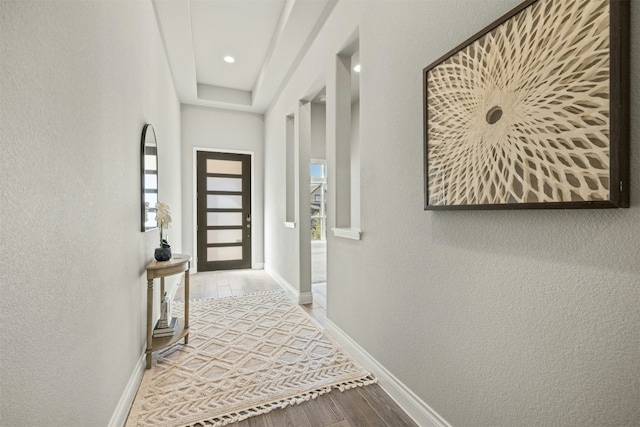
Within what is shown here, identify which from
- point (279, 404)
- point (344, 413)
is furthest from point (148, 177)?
point (344, 413)

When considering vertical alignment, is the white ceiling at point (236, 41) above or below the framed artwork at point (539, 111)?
above

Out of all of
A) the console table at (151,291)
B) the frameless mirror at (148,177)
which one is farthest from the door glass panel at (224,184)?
the console table at (151,291)

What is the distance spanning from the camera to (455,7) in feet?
4.19

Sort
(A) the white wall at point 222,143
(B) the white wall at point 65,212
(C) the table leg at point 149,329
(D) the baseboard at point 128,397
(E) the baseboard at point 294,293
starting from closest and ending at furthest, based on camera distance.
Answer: (B) the white wall at point 65,212 → (D) the baseboard at point 128,397 → (C) the table leg at point 149,329 → (E) the baseboard at point 294,293 → (A) the white wall at point 222,143

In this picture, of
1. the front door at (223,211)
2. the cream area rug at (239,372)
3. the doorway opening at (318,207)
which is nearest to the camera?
the cream area rug at (239,372)

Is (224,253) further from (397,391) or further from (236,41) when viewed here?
(397,391)

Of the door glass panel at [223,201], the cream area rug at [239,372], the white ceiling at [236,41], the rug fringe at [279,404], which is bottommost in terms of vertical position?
the rug fringe at [279,404]

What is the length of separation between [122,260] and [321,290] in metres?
2.79

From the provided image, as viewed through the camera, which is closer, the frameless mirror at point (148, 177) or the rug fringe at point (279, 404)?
the rug fringe at point (279, 404)

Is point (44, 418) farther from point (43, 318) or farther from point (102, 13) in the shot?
point (102, 13)

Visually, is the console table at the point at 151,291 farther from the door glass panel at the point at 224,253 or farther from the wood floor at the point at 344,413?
the door glass panel at the point at 224,253

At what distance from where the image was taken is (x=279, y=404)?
1.62 meters

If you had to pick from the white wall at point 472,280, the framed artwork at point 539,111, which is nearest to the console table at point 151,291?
the white wall at point 472,280

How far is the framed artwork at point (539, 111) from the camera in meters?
0.76
